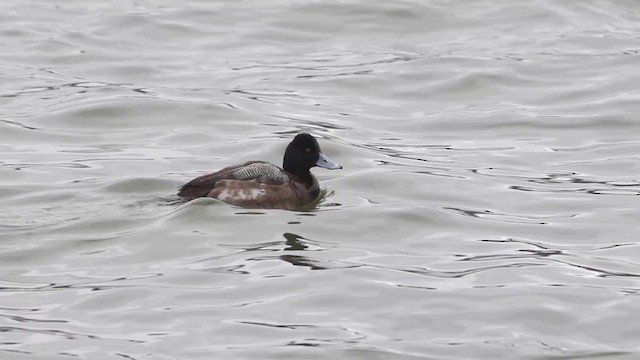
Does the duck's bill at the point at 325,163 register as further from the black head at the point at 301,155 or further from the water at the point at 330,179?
the water at the point at 330,179

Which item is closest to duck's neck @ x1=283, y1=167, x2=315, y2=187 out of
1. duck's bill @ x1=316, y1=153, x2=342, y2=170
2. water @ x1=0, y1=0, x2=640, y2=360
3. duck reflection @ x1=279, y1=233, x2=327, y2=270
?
duck's bill @ x1=316, y1=153, x2=342, y2=170

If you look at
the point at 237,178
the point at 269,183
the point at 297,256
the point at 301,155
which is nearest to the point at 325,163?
the point at 301,155

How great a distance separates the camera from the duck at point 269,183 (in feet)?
39.1

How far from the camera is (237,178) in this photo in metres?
11.9

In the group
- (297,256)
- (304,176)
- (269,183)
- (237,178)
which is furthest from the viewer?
(304,176)

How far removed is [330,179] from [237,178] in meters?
1.76

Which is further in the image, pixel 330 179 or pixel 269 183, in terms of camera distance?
pixel 330 179

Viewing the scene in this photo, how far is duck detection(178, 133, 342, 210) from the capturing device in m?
11.9

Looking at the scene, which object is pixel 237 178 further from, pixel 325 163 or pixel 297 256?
pixel 297 256

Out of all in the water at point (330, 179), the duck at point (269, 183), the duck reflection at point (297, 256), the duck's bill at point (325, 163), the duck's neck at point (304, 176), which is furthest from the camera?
the duck's bill at point (325, 163)

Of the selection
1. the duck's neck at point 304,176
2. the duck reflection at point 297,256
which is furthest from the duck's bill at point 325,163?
the duck reflection at point 297,256

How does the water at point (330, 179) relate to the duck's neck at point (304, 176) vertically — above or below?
below

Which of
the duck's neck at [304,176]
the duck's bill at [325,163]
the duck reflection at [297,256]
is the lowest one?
the duck reflection at [297,256]

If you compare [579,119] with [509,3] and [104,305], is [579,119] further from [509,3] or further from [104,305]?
[104,305]
